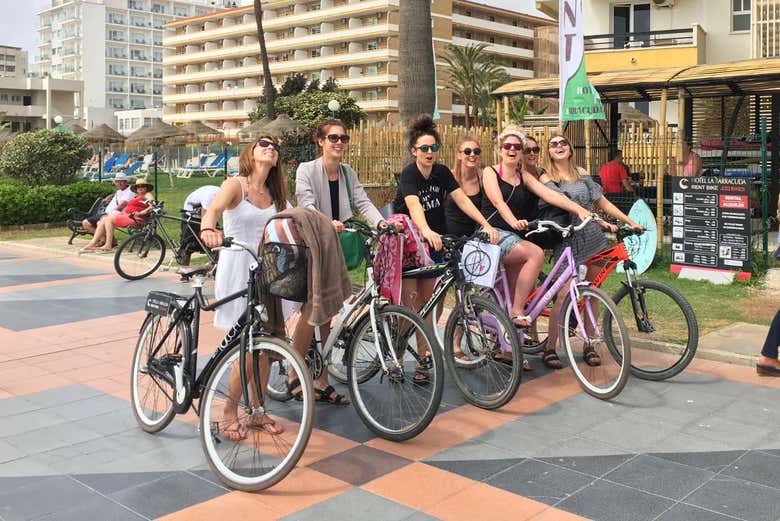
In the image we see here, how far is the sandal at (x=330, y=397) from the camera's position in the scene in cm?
559

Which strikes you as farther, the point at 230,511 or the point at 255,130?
the point at 255,130

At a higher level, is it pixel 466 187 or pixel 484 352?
pixel 466 187

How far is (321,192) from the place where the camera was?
570 cm

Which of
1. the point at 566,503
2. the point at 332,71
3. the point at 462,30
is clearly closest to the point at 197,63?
the point at 332,71

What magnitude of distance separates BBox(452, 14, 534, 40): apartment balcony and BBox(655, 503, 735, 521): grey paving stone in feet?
276

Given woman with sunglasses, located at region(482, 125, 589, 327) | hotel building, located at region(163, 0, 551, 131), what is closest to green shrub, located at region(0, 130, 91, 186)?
woman with sunglasses, located at region(482, 125, 589, 327)

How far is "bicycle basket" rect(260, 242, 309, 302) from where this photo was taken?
4.46 meters

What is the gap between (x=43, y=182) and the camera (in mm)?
20781

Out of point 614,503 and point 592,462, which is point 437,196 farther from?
point 614,503

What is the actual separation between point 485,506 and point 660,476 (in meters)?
1.01

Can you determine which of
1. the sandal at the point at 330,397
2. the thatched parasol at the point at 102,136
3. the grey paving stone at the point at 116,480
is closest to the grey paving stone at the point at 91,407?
the grey paving stone at the point at 116,480

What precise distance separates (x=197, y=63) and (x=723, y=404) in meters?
105

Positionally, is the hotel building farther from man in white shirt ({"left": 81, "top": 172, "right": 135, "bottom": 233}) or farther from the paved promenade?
the paved promenade

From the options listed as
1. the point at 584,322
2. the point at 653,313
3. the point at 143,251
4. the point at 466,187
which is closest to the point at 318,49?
the point at 143,251
